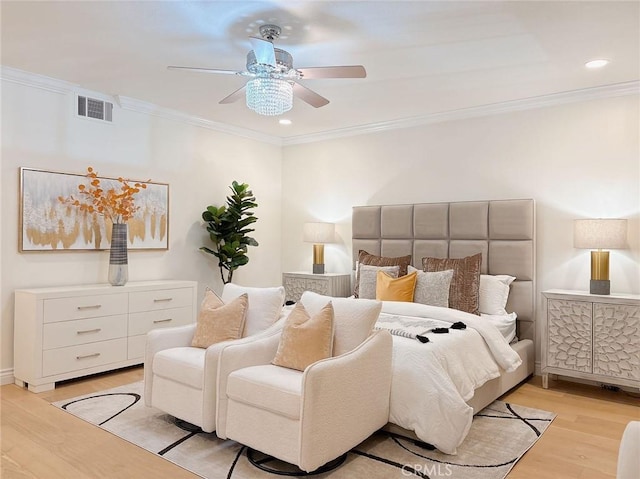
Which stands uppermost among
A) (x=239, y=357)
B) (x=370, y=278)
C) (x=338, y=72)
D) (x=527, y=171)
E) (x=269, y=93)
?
(x=338, y=72)

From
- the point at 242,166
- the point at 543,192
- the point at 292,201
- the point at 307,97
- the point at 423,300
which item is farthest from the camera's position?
the point at 292,201

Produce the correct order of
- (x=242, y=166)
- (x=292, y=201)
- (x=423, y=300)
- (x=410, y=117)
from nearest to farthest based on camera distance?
1. (x=423, y=300)
2. (x=410, y=117)
3. (x=242, y=166)
4. (x=292, y=201)

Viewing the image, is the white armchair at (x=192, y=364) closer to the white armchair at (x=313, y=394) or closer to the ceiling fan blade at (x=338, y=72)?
the white armchair at (x=313, y=394)

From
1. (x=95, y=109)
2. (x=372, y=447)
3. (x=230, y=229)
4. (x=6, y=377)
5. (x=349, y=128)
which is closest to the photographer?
(x=372, y=447)

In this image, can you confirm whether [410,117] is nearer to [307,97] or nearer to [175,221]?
[307,97]

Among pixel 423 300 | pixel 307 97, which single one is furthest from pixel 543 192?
pixel 307 97

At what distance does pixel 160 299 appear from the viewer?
449 centimetres

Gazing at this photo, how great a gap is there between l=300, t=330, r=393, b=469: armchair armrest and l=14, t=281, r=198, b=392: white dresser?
2.57 metres

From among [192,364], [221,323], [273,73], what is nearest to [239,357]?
[192,364]

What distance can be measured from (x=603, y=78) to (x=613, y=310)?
190cm

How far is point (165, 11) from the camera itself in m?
2.78

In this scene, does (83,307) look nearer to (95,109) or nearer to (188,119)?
(95,109)

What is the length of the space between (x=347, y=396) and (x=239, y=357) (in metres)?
0.72


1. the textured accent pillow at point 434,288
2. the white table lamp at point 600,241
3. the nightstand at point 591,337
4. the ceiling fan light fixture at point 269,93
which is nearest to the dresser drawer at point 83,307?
the ceiling fan light fixture at point 269,93
